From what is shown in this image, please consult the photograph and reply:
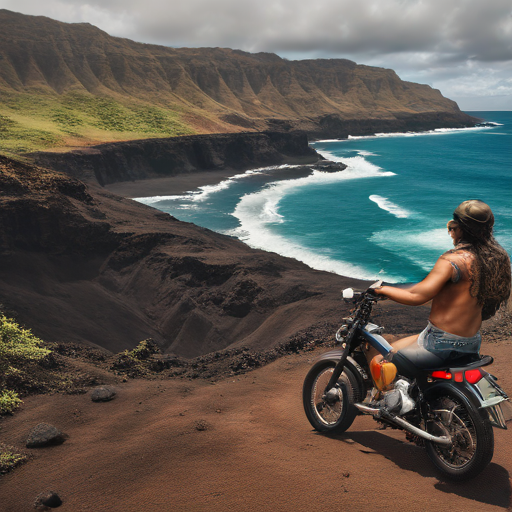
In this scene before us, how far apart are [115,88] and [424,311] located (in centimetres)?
9056

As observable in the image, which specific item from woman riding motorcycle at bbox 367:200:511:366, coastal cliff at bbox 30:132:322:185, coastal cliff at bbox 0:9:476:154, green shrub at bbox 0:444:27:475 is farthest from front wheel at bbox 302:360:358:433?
coastal cliff at bbox 0:9:476:154

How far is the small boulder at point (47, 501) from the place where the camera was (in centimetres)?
359

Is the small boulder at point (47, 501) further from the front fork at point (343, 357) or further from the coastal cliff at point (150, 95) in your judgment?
the coastal cliff at point (150, 95)

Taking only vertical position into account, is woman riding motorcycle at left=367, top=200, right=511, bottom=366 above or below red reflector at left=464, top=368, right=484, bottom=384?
above

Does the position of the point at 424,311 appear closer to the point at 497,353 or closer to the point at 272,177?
the point at 497,353

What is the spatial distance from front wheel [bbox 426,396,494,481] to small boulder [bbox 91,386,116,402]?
438 centimetres

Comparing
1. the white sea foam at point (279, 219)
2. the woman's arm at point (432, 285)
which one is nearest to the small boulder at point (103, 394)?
the woman's arm at point (432, 285)

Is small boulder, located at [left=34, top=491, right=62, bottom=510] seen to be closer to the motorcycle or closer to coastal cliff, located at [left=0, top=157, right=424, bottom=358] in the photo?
the motorcycle

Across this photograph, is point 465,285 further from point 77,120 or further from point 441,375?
point 77,120

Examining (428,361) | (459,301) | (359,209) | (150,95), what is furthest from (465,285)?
(150,95)

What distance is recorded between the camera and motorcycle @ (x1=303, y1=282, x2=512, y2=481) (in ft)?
11.5

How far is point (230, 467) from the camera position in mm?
3867

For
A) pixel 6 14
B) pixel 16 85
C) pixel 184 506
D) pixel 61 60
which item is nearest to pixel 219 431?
pixel 184 506

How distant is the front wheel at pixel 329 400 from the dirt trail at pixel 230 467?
15 cm
